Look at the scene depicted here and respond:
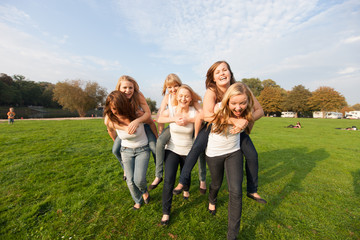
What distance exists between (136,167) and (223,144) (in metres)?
1.78

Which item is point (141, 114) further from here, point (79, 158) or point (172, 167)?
point (79, 158)

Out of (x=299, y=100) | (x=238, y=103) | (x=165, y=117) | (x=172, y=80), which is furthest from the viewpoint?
(x=299, y=100)

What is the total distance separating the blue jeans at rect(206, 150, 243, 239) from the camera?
93.7 inches

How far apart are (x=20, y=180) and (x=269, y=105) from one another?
70665 millimetres

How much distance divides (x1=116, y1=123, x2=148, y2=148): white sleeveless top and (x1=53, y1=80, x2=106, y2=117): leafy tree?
142ft

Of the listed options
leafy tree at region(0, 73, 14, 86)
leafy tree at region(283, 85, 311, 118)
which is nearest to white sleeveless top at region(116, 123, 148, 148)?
leafy tree at region(283, 85, 311, 118)

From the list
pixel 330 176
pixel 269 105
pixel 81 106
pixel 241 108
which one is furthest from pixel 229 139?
pixel 269 105

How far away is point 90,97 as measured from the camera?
41500 mm

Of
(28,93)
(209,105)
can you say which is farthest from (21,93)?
(209,105)

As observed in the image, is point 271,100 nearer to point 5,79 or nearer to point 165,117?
point 165,117

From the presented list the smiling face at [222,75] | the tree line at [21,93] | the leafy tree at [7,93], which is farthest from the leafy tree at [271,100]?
the leafy tree at [7,93]

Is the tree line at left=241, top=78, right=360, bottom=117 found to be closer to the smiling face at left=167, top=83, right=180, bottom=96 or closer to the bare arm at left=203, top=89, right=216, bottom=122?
the smiling face at left=167, top=83, right=180, bottom=96

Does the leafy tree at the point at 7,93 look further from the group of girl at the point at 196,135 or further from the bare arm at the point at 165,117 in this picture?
the bare arm at the point at 165,117

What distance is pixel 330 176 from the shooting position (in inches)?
205
